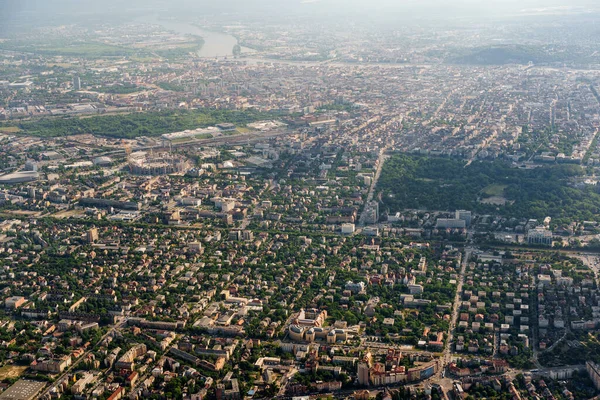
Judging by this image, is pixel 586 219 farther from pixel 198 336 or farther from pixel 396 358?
pixel 198 336

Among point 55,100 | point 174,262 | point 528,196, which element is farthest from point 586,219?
point 55,100

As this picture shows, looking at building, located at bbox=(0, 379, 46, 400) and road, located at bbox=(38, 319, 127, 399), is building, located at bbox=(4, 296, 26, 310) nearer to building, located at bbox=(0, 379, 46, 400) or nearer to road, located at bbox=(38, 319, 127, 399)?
road, located at bbox=(38, 319, 127, 399)

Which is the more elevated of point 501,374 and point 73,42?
point 501,374

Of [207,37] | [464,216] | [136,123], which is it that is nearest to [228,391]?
[464,216]

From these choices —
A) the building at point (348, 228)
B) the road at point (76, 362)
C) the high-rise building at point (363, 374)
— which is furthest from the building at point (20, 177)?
the high-rise building at point (363, 374)

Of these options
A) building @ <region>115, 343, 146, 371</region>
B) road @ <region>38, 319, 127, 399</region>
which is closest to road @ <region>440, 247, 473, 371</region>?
building @ <region>115, 343, 146, 371</region>

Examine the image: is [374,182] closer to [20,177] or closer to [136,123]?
[20,177]

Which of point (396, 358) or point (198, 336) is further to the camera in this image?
point (198, 336)
